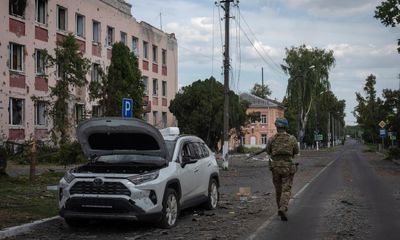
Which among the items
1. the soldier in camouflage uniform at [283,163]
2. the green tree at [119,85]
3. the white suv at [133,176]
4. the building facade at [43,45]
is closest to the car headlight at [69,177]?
the white suv at [133,176]

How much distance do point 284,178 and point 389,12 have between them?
28.2 meters

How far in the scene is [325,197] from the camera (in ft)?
51.5

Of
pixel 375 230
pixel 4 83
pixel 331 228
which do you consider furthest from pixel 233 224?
pixel 4 83

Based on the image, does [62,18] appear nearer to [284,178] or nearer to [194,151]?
[194,151]

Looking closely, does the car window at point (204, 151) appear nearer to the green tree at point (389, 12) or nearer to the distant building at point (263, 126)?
the green tree at point (389, 12)

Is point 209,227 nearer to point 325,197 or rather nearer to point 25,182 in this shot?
point 325,197

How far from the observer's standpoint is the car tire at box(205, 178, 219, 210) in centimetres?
1270

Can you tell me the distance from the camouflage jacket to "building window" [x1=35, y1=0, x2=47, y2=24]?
2587cm

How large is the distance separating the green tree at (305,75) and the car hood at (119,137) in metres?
65.0

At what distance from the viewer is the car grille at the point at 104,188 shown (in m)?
9.58

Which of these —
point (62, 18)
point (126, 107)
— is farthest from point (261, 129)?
point (126, 107)

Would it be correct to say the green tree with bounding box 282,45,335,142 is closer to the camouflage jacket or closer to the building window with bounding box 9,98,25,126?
the building window with bounding box 9,98,25,126

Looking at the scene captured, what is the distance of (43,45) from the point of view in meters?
34.4

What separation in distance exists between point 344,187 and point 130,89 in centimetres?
1128
